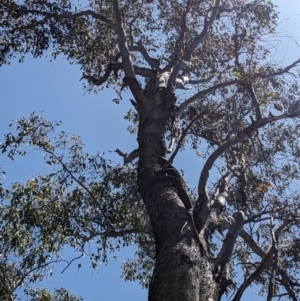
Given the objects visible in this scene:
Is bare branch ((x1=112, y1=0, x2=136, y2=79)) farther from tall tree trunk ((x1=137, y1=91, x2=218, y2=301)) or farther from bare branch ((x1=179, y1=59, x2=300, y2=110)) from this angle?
tall tree trunk ((x1=137, y1=91, x2=218, y2=301))

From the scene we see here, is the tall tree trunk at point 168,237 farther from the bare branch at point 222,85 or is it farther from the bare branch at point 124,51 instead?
the bare branch at point 222,85

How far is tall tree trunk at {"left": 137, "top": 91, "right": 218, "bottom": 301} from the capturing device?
11.5ft

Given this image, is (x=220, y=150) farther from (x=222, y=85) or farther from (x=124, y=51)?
(x=222, y=85)

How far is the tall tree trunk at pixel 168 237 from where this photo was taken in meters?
3.49

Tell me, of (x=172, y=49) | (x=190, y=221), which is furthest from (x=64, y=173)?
(x=190, y=221)

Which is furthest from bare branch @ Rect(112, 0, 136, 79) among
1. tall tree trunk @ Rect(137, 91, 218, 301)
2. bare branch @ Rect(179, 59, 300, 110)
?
tall tree trunk @ Rect(137, 91, 218, 301)

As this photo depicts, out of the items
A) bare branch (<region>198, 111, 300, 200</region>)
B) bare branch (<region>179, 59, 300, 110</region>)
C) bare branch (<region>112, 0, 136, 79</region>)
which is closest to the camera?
bare branch (<region>198, 111, 300, 200</region>)

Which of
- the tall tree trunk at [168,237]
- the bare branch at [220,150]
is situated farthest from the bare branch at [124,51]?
the bare branch at [220,150]

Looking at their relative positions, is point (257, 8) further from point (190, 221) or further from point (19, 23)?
point (190, 221)

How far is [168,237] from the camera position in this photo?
12.9 feet

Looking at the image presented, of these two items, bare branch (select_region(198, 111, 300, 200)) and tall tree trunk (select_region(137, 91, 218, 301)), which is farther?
bare branch (select_region(198, 111, 300, 200))

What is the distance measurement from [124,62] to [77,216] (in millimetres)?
2868

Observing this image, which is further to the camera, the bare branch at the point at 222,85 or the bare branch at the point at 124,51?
the bare branch at the point at 222,85

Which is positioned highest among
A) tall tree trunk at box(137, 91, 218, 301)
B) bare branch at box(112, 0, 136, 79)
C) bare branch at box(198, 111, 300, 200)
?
bare branch at box(112, 0, 136, 79)
